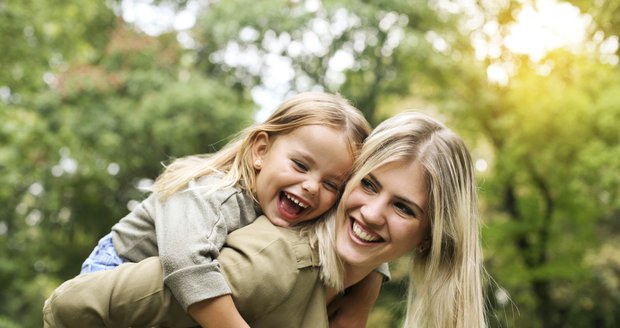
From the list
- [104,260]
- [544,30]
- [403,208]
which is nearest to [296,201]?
[403,208]

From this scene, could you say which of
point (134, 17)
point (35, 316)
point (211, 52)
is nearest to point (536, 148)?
point (211, 52)

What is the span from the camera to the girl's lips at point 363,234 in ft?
7.25

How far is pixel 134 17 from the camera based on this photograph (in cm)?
1536

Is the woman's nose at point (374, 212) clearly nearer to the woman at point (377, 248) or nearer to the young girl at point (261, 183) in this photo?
the woman at point (377, 248)

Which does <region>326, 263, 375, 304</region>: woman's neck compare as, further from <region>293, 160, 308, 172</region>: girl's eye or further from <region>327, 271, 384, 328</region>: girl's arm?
<region>293, 160, 308, 172</region>: girl's eye

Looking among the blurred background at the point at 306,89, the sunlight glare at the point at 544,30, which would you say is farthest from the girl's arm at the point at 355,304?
the sunlight glare at the point at 544,30

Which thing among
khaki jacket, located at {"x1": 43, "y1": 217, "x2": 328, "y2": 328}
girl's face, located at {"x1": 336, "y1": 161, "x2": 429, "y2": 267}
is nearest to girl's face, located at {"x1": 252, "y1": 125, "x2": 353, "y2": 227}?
girl's face, located at {"x1": 336, "y1": 161, "x2": 429, "y2": 267}

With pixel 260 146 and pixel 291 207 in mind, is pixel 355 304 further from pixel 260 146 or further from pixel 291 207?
pixel 260 146

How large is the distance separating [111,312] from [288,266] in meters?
0.53

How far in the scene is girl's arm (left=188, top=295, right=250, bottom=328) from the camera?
1.95 metres

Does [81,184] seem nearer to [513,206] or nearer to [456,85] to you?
[456,85]

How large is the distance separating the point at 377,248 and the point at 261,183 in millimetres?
467

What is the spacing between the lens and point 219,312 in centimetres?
195

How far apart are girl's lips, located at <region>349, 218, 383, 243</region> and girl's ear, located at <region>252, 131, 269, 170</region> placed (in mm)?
476
